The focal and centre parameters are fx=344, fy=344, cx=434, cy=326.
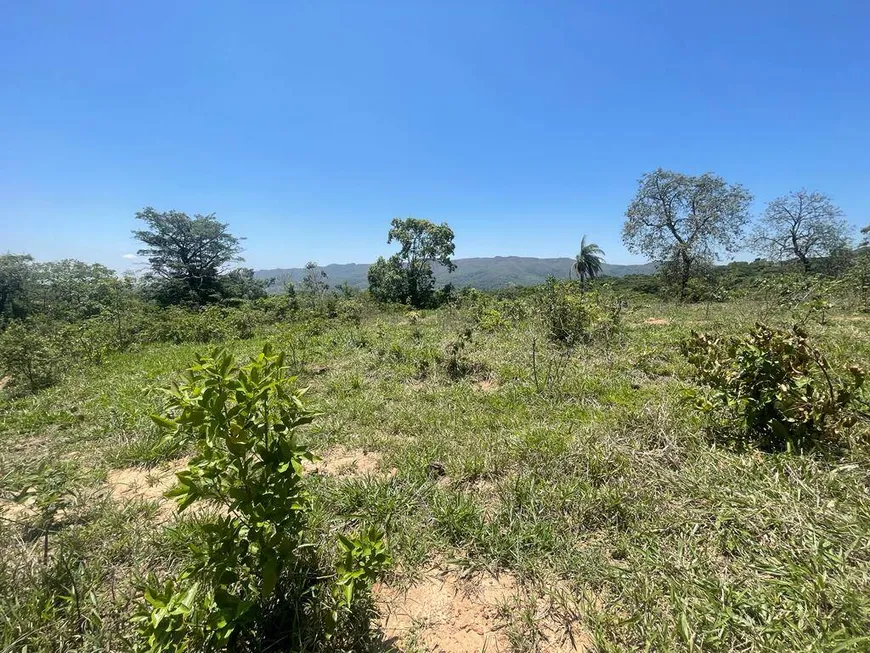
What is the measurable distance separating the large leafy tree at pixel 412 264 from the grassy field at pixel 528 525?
2197 cm

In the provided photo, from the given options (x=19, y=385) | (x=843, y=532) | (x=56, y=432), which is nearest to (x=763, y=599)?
(x=843, y=532)

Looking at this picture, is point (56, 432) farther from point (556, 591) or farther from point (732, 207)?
point (732, 207)

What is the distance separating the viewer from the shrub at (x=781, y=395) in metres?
2.38

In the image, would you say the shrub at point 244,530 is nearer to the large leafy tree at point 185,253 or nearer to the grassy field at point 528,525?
the grassy field at point 528,525

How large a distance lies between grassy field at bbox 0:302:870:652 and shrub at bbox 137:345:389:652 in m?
0.42

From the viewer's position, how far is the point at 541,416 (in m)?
3.54

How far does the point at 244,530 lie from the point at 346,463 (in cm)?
151

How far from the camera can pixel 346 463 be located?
2.96m

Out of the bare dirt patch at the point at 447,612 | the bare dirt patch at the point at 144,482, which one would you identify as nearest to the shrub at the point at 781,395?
the bare dirt patch at the point at 447,612

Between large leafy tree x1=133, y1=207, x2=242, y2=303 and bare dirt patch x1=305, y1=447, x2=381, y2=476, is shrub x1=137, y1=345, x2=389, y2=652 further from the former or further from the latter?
large leafy tree x1=133, y1=207, x2=242, y2=303

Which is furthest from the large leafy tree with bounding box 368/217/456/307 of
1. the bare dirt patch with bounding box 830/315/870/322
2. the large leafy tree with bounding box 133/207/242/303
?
the bare dirt patch with bounding box 830/315/870/322

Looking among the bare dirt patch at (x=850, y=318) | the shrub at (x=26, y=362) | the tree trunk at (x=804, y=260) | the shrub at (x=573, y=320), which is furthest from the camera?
the tree trunk at (x=804, y=260)

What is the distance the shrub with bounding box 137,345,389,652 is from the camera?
121 cm

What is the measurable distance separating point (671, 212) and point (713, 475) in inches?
949
